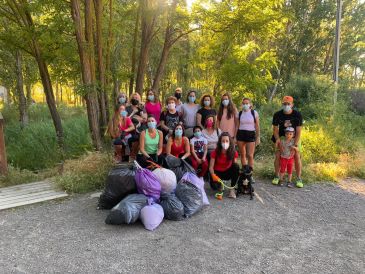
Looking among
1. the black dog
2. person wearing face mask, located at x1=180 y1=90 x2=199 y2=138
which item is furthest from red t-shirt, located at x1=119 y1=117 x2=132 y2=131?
the black dog

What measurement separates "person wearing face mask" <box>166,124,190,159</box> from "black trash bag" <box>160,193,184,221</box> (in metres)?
1.14

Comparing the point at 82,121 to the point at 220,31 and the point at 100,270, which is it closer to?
the point at 220,31

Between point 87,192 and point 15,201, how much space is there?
1.14 m

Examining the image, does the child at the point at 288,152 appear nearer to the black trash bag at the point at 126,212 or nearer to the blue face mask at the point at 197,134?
the blue face mask at the point at 197,134

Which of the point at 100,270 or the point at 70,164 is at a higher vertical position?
the point at 70,164

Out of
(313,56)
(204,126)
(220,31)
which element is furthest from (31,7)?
(313,56)

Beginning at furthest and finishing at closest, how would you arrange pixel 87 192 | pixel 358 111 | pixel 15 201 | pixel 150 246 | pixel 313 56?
pixel 313 56 → pixel 358 111 → pixel 87 192 → pixel 15 201 → pixel 150 246

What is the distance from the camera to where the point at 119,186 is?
4.73 metres

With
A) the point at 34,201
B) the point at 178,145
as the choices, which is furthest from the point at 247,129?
the point at 34,201

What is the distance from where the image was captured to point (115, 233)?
419 cm

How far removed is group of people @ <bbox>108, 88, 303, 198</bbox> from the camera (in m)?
5.64

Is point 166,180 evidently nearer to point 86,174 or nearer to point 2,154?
point 86,174

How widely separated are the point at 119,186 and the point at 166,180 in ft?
2.27

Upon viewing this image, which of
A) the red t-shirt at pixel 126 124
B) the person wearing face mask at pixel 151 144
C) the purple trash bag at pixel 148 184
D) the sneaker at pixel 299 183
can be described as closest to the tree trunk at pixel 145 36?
the red t-shirt at pixel 126 124
